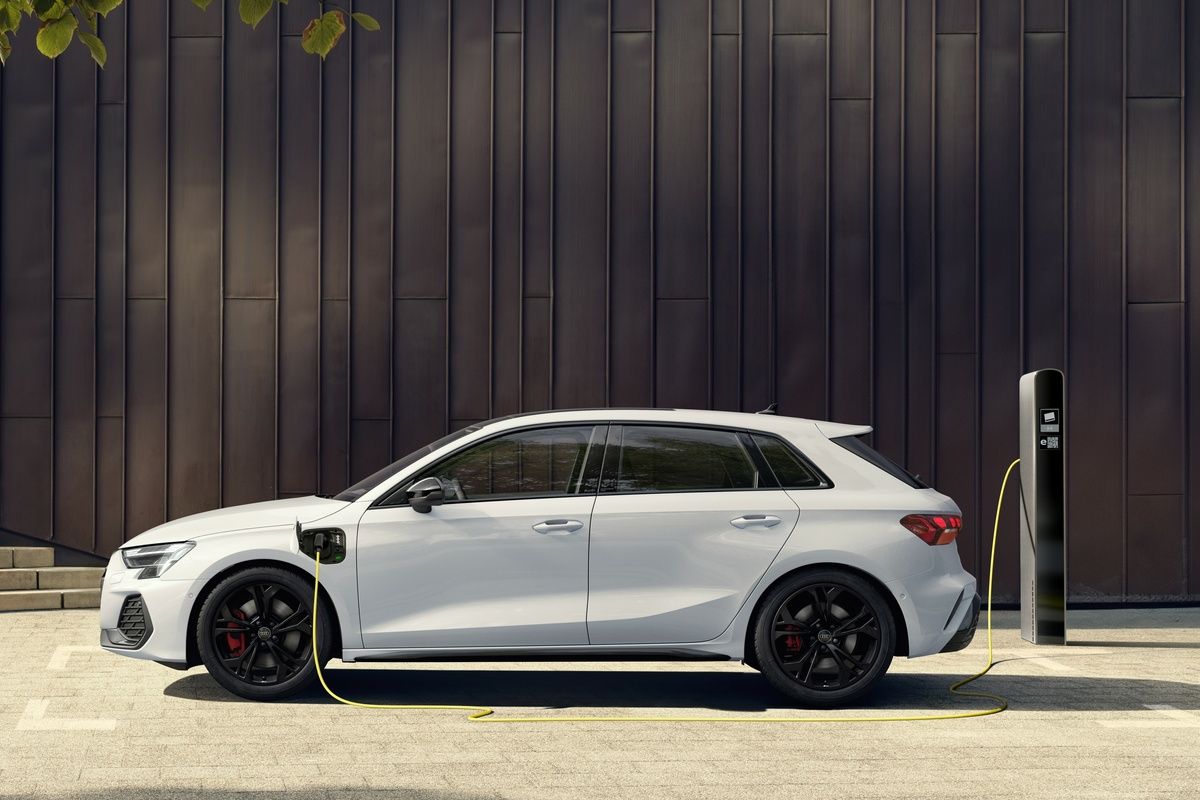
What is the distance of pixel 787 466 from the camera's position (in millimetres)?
8375

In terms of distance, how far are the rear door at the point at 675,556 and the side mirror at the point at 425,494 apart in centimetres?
89

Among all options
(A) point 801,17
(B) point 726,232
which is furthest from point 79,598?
(A) point 801,17

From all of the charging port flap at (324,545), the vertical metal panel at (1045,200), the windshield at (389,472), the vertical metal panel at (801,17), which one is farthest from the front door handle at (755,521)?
the vertical metal panel at (801,17)

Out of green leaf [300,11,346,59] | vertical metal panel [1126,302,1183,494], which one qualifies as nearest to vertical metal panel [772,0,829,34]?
vertical metal panel [1126,302,1183,494]

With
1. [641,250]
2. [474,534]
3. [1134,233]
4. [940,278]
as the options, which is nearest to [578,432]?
[474,534]

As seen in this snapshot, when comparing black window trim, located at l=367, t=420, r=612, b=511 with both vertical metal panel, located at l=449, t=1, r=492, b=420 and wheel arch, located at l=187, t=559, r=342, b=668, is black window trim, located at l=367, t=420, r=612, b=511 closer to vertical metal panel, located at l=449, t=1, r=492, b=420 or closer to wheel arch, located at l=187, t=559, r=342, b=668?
wheel arch, located at l=187, t=559, r=342, b=668

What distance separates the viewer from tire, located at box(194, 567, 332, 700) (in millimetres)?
8062

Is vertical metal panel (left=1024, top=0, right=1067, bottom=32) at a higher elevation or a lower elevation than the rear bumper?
higher

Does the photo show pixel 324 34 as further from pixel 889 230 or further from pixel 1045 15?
pixel 1045 15

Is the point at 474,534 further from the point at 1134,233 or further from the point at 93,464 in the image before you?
the point at 1134,233

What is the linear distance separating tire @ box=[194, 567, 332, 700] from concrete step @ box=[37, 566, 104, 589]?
18.3 feet

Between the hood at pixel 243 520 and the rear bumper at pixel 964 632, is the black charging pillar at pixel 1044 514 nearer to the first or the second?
the rear bumper at pixel 964 632

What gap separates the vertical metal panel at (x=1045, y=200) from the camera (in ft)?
45.2

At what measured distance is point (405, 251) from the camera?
13.8 meters
